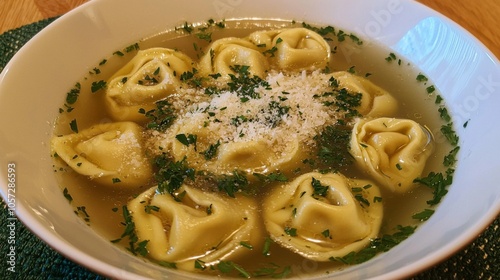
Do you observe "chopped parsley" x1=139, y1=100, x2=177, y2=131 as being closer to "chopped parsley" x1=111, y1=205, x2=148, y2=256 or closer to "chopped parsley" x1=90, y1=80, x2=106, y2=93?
"chopped parsley" x1=90, y1=80, x2=106, y2=93

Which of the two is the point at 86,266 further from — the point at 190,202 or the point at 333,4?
the point at 333,4

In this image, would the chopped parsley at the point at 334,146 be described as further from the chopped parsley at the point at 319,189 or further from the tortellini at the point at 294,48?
the tortellini at the point at 294,48

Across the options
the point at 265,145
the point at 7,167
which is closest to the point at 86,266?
the point at 7,167

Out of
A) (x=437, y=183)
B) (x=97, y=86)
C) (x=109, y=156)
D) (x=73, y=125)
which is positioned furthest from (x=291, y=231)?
(x=97, y=86)

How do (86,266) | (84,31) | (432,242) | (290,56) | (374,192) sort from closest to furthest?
(86,266) < (432,242) < (374,192) < (84,31) < (290,56)

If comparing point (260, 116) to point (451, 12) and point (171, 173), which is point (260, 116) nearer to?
point (171, 173)
